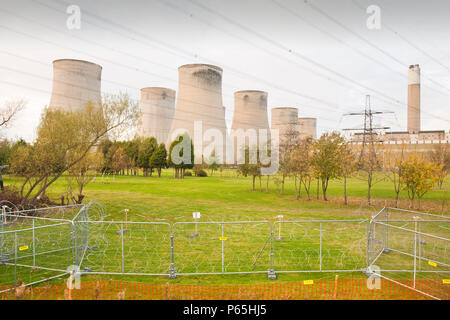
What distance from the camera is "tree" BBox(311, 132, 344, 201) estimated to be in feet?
57.6

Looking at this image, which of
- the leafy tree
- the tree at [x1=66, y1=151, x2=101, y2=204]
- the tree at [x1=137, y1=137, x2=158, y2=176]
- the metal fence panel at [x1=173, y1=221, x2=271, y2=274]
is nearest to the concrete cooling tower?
the leafy tree

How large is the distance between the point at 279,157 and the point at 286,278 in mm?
18437

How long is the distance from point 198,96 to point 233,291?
39.9 meters

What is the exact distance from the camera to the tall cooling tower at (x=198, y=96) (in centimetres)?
4359

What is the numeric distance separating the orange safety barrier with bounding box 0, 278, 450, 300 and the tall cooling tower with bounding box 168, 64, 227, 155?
3952cm

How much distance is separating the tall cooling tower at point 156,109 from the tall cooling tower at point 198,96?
26.3 feet

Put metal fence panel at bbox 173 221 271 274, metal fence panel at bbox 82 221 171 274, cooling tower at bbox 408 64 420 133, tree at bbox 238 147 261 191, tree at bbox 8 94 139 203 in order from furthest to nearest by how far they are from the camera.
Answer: cooling tower at bbox 408 64 420 133, tree at bbox 238 147 261 191, tree at bbox 8 94 139 203, metal fence panel at bbox 173 221 271 274, metal fence panel at bbox 82 221 171 274

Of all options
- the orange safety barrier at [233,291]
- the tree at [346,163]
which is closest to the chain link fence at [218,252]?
the orange safety barrier at [233,291]

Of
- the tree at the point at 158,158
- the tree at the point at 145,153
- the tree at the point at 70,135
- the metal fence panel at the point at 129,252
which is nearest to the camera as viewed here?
the metal fence panel at the point at 129,252

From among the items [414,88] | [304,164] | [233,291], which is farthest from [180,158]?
[414,88]

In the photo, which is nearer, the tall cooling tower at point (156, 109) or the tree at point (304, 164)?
the tree at point (304, 164)

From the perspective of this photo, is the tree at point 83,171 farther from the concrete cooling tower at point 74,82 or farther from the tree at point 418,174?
the concrete cooling tower at point 74,82

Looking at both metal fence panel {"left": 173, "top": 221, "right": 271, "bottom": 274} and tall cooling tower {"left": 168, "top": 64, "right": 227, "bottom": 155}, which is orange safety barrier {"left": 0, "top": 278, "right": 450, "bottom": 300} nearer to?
metal fence panel {"left": 173, "top": 221, "right": 271, "bottom": 274}

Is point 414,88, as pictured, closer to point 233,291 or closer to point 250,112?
point 250,112
